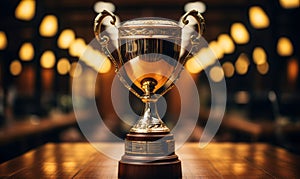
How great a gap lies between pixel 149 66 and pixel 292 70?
16857mm

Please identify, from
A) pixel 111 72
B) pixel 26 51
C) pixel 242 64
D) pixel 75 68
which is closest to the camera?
pixel 26 51

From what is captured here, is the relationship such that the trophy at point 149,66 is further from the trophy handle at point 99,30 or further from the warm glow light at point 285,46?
the warm glow light at point 285,46

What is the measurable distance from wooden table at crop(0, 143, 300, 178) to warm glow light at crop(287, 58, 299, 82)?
15212mm

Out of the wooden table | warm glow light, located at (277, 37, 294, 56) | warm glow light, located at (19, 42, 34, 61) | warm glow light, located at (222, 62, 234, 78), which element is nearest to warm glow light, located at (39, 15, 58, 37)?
warm glow light, located at (19, 42, 34, 61)

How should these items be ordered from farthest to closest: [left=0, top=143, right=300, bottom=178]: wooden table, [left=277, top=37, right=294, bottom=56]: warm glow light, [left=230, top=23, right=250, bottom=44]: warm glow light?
[left=277, top=37, right=294, bottom=56]: warm glow light → [left=230, top=23, right=250, bottom=44]: warm glow light → [left=0, top=143, right=300, bottom=178]: wooden table

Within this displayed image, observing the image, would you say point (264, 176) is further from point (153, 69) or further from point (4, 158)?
point (4, 158)

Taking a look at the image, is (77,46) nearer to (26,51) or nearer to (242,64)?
(26,51)

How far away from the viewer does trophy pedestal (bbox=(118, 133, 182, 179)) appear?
7.16ft

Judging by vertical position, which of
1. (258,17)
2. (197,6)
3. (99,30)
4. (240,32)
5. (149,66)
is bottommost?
(149,66)

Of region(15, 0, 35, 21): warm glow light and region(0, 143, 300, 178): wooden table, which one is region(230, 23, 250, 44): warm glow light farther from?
region(0, 143, 300, 178): wooden table

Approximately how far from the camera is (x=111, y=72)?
23.7 meters

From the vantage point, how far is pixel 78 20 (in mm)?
16938

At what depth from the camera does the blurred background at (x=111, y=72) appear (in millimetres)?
7246

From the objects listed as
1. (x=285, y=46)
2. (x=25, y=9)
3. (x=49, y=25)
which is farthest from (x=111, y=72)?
(x=25, y=9)
